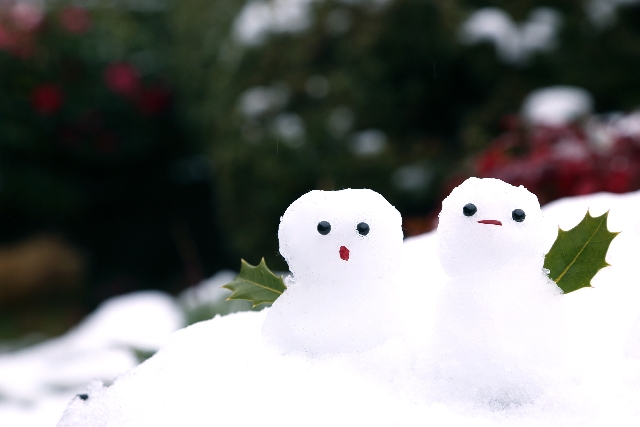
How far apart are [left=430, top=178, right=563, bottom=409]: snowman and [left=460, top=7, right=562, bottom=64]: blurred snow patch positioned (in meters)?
3.82

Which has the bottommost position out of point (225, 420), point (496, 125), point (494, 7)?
point (225, 420)

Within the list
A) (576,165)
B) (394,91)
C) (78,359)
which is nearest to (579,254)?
(576,165)

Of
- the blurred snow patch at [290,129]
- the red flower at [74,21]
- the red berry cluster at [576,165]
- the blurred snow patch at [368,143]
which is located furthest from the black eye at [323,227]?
the red flower at [74,21]

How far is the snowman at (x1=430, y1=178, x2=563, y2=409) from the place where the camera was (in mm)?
812

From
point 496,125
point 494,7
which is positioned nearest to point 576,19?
point 494,7

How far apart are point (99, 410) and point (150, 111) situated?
6.42 metres

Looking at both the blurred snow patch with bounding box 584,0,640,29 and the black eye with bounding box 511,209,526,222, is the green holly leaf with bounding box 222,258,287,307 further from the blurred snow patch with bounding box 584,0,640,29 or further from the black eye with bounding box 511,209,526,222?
the blurred snow patch with bounding box 584,0,640,29

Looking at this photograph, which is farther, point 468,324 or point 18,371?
point 18,371

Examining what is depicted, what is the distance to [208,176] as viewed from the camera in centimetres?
759

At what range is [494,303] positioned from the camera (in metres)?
0.85

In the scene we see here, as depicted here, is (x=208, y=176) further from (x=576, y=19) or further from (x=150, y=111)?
(x=576, y=19)

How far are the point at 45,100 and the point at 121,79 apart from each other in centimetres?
79

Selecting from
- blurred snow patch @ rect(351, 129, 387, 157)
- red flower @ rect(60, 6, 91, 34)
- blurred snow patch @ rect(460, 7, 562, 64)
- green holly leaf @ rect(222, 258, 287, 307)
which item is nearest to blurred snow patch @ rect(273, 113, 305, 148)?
blurred snow patch @ rect(351, 129, 387, 157)

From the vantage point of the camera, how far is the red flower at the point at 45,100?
6258 millimetres
